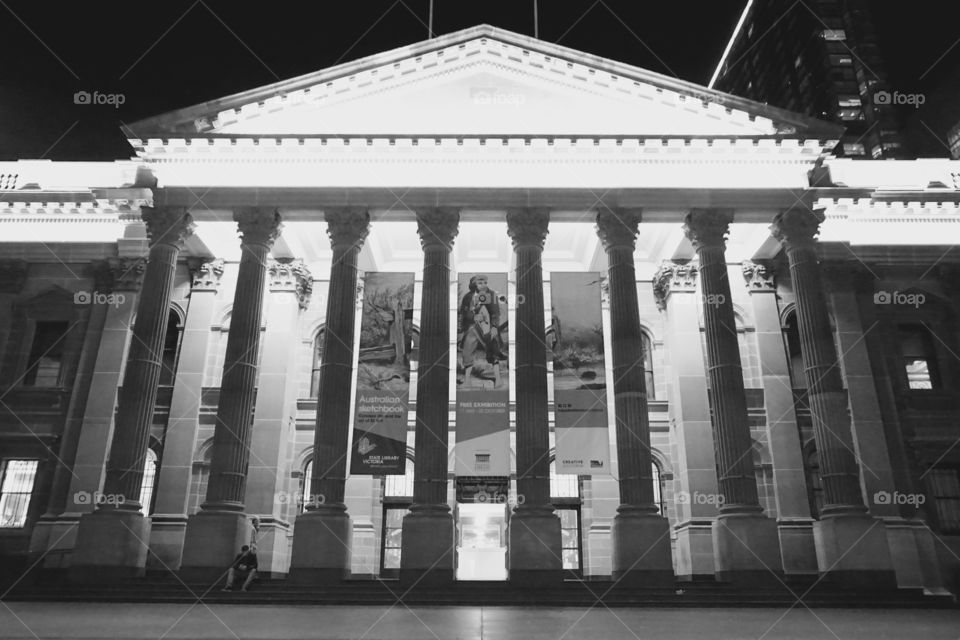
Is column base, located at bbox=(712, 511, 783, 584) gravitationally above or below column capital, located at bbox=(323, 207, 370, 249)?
below

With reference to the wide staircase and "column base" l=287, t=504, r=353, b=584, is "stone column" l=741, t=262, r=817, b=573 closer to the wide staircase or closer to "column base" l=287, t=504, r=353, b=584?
the wide staircase

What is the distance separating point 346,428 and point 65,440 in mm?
10080

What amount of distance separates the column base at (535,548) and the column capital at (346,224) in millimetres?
9289

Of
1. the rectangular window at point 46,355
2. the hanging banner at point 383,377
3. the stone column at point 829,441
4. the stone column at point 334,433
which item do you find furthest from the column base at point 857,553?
the rectangular window at point 46,355

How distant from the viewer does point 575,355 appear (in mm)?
19047

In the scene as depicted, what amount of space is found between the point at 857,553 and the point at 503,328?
10742mm

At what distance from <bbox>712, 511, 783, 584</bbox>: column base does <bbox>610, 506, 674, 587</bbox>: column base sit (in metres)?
1.57

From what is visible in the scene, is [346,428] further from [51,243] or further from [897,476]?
[897,476]

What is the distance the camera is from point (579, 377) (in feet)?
61.8

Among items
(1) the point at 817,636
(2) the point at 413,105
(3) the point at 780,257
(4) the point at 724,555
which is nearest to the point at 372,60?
(2) the point at 413,105

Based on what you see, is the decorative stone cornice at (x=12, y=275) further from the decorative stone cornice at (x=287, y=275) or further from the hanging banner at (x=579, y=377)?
the hanging banner at (x=579, y=377)

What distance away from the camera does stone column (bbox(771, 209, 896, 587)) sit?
17750 mm

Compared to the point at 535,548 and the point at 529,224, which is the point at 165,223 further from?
the point at 535,548

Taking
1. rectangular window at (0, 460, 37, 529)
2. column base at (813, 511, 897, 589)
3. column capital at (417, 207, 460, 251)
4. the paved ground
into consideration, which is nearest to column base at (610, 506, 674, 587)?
the paved ground
